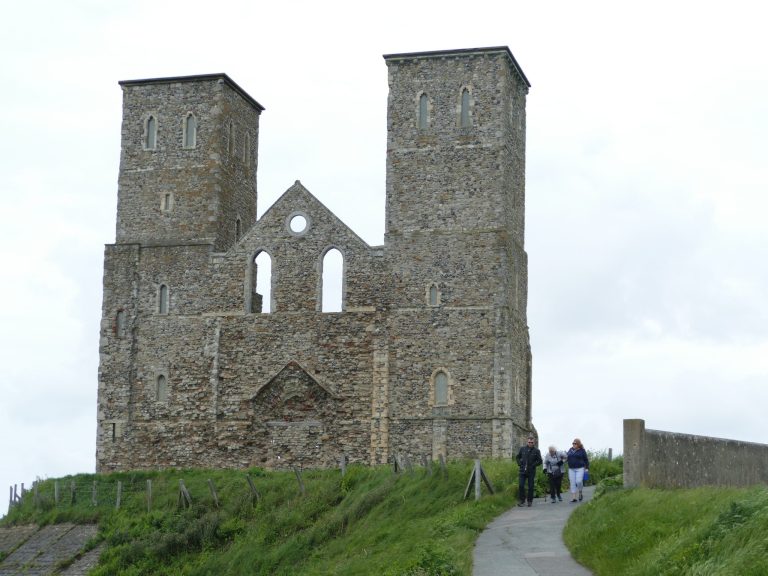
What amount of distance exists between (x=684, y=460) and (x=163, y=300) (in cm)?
→ 2523

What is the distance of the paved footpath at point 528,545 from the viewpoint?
22.4 meters

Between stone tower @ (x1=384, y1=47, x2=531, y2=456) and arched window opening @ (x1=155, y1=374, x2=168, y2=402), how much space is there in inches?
307

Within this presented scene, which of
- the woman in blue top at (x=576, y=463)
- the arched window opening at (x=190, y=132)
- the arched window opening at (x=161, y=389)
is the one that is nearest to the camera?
the woman in blue top at (x=576, y=463)

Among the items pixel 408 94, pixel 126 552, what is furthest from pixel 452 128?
pixel 126 552

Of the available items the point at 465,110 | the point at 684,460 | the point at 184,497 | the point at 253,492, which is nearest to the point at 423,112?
the point at 465,110

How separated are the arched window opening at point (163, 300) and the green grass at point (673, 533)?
24795 mm

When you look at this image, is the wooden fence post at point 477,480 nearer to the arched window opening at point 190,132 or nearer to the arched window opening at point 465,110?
the arched window opening at point 465,110

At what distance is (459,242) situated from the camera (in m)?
46.2

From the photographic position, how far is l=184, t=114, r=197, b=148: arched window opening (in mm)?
50438

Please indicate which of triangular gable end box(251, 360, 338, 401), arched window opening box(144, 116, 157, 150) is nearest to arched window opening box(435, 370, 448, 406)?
triangular gable end box(251, 360, 338, 401)

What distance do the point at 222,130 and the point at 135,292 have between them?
6260mm

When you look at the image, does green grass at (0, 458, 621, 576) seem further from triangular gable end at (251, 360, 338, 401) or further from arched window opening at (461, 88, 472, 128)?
arched window opening at (461, 88, 472, 128)

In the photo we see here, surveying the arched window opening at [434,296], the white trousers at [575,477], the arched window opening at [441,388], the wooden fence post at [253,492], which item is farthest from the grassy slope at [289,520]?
the arched window opening at [434,296]

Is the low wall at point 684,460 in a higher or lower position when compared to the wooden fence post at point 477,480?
higher
